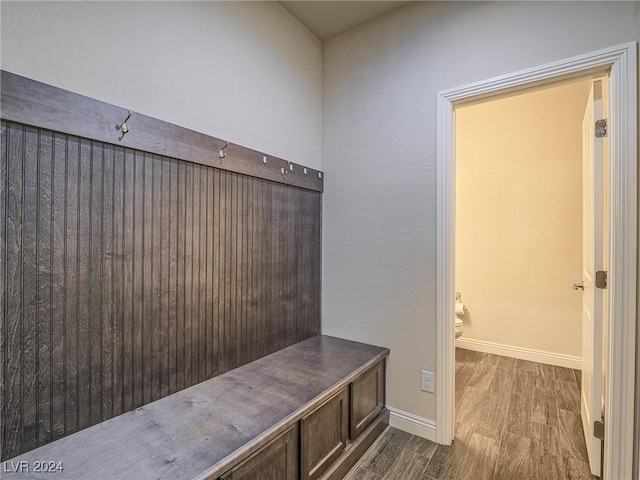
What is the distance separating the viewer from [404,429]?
2.14 m

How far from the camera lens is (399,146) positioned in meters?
2.19

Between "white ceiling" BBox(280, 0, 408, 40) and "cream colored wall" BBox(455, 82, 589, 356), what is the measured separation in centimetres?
163

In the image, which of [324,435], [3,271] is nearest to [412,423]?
[324,435]

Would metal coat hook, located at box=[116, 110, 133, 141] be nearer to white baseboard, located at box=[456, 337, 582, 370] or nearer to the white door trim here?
the white door trim

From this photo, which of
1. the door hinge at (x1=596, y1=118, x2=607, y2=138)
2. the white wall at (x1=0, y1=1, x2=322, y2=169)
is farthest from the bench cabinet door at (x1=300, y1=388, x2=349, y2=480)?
the door hinge at (x1=596, y1=118, x2=607, y2=138)

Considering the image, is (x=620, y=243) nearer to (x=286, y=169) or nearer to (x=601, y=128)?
(x=601, y=128)

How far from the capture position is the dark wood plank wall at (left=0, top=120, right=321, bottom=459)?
1.12 meters

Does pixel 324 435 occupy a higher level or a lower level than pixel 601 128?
lower

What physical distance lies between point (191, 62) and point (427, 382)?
2.28m

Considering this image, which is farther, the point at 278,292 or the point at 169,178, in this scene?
the point at 278,292

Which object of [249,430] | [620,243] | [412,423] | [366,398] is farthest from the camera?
[412,423]

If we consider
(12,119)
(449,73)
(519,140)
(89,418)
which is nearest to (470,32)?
(449,73)

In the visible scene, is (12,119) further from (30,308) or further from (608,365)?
(608,365)

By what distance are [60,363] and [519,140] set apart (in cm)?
406
